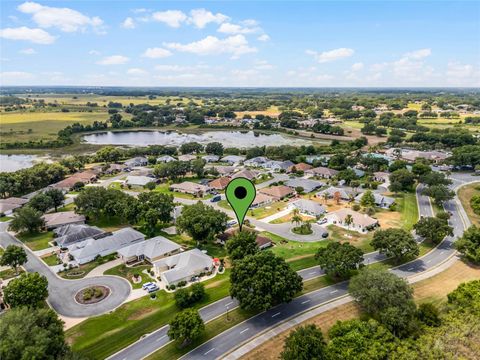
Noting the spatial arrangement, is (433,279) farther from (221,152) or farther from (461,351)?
(221,152)

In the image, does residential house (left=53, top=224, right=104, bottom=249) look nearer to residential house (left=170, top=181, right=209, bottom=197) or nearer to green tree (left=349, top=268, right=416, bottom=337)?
residential house (left=170, top=181, right=209, bottom=197)

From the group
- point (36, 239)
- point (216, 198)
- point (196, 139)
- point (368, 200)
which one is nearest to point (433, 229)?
point (368, 200)

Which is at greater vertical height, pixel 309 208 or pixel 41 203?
pixel 41 203

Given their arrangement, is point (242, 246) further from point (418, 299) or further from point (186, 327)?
point (418, 299)

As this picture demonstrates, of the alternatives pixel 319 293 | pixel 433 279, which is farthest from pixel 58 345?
pixel 433 279

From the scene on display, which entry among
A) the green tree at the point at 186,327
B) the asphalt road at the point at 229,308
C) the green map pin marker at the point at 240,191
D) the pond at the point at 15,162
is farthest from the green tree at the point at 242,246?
the pond at the point at 15,162

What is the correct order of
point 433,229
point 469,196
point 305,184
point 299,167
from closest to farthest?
point 433,229 < point 469,196 < point 305,184 < point 299,167
